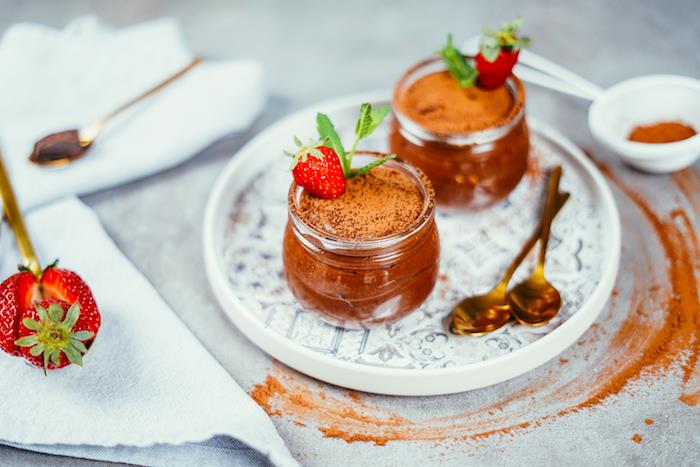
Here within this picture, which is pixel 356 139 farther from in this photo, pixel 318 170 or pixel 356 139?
pixel 318 170

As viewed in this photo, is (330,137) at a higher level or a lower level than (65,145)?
higher

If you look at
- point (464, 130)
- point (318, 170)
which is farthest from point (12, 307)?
point (464, 130)

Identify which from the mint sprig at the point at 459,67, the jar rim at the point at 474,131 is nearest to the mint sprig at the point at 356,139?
the jar rim at the point at 474,131

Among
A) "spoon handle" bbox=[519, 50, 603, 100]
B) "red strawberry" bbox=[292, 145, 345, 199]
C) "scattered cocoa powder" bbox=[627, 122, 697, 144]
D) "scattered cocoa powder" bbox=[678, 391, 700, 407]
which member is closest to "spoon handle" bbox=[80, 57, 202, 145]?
"red strawberry" bbox=[292, 145, 345, 199]

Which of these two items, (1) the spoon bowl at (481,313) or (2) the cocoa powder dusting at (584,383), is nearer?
(2) the cocoa powder dusting at (584,383)

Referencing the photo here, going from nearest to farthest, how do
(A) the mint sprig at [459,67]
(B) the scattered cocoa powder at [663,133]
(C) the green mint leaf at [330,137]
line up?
(C) the green mint leaf at [330,137], (A) the mint sprig at [459,67], (B) the scattered cocoa powder at [663,133]

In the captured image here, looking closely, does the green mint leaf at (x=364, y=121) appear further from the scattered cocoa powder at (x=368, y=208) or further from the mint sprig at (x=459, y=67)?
the mint sprig at (x=459, y=67)

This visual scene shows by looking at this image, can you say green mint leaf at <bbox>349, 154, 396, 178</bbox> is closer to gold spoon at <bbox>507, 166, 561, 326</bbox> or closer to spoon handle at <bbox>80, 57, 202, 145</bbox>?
gold spoon at <bbox>507, 166, 561, 326</bbox>
